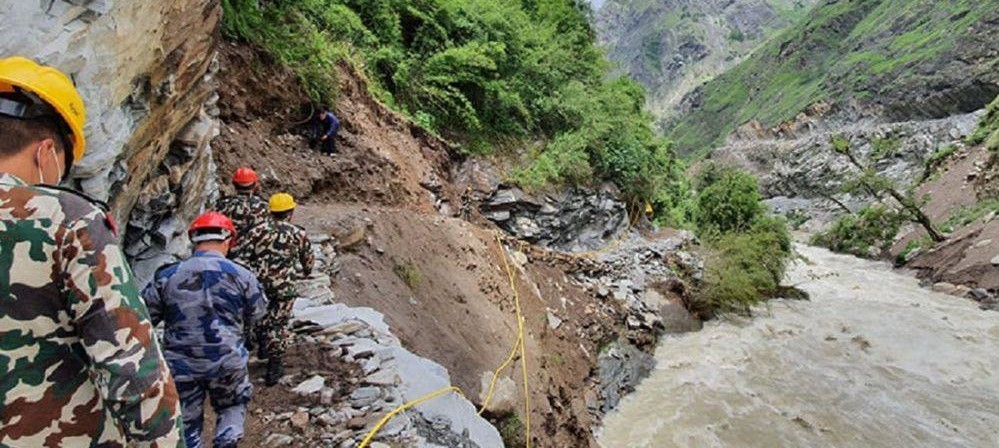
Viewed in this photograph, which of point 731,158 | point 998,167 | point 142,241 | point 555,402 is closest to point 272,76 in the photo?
point 142,241

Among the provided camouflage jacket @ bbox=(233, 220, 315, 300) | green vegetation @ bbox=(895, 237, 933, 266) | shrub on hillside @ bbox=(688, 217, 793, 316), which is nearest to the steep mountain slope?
green vegetation @ bbox=(895, 237, 933, 266)

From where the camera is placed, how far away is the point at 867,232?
26.8 metres

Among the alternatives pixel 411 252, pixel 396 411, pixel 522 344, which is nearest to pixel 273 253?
pixel 396 411

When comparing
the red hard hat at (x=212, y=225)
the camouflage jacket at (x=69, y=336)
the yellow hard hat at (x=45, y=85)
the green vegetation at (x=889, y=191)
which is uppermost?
the green vegetation at (x=889, y=191)

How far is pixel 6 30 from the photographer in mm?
2346

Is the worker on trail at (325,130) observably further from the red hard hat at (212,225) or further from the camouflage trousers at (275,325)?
the red hard hat at (212,225)

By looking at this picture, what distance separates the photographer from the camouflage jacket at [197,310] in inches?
106

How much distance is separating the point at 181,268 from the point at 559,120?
14.3m

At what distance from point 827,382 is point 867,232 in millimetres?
20689

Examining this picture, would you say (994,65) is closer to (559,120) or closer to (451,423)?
(559,120)

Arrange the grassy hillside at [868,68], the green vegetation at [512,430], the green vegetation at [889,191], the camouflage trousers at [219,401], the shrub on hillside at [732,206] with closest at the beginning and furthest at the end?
1. the camouflage trousers at [219,401]
2. the green vegetation at [512,430]
3. the shrub on hillside at [732,206]
4. the green vegetation at [889,191]
5. the grassy hillside at [868,68]

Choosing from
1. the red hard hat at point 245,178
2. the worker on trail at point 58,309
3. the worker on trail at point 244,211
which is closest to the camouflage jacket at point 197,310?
the worker on trail at point 58,309

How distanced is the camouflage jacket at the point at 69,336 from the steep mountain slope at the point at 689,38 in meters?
144

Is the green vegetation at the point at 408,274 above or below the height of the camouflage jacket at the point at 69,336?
below
